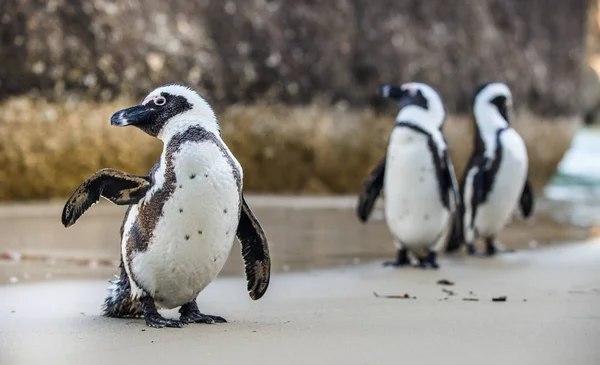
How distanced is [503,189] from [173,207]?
3.28 meters

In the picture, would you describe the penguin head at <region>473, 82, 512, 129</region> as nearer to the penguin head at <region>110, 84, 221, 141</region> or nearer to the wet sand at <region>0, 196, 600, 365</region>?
the wet sand at <region>0, 196, 600, 365</region>

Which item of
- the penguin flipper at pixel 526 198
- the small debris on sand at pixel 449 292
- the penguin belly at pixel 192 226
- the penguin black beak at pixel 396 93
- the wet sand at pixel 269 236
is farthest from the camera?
the penguin flipper at pixel 526 198

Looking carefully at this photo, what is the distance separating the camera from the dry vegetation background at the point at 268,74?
8047 mm

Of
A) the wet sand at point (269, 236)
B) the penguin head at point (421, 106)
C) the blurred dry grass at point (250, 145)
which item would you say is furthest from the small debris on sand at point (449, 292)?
the blurred dry grass at point (250, 145)

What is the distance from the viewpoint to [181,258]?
3049 mm

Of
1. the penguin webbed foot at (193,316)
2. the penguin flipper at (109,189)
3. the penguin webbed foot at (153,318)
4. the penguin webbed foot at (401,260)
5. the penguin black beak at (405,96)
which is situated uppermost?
the penguin black beak at (405,96)

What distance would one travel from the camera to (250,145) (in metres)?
9.24

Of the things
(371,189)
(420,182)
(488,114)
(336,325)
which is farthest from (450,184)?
(336,325)

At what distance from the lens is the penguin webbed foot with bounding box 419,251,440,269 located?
16.6ft

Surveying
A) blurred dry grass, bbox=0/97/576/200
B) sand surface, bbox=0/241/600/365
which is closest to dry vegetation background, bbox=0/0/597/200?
blurred dry grass, bbox=0/97/576/200

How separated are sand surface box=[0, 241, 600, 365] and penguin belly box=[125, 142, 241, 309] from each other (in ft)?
0.53

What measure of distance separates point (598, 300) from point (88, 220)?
3782mm

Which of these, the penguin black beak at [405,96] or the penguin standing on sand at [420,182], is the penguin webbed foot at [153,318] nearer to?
the penguin standing on sand at [420,182]

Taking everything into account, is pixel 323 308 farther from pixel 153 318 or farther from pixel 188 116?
pixel 188 116
